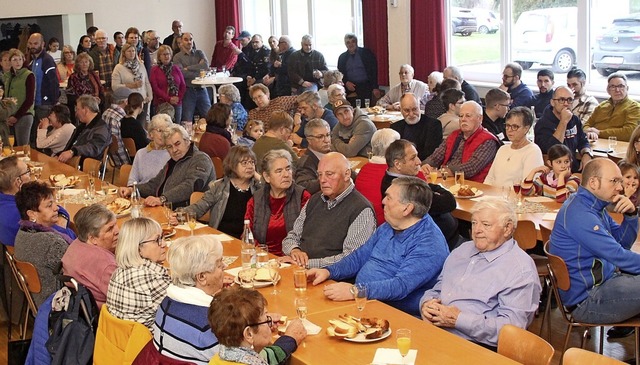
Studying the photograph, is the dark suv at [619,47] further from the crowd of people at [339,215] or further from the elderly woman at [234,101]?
the elderly woman at [234,101]

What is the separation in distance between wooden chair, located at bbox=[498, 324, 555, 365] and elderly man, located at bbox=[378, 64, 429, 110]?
7977 millimetres

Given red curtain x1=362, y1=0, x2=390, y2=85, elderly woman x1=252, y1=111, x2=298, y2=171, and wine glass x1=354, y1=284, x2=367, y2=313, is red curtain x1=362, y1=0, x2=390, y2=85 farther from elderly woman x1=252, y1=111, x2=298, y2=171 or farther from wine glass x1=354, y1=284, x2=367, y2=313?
wine glass x1=354, y1=284, x2=367, y2=313

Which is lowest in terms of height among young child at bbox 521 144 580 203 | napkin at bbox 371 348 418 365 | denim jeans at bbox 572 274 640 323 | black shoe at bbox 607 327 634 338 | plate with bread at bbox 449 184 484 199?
black shoe at bbox 607 327 634 338

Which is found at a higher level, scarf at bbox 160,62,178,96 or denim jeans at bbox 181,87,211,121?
scarf at bbox 160,62,178,96

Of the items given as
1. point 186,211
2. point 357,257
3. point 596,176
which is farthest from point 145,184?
point 596,176

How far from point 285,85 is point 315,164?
7.99m

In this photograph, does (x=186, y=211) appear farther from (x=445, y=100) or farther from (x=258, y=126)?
(x=445, y=100)

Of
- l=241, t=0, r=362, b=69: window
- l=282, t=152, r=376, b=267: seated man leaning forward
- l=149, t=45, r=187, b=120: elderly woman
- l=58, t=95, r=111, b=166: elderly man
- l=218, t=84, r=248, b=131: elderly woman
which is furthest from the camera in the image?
l=241, t=0, r=362, b=69: window

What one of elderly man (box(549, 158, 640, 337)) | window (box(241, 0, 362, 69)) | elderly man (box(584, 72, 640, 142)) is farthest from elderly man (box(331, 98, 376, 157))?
window (box(241, 0, 362, 69))

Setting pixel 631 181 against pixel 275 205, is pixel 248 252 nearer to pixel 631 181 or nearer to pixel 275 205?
pixel 275 205

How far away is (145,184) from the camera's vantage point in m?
7.39

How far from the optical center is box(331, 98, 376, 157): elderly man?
8.53m

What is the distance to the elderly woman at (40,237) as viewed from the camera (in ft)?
17.7

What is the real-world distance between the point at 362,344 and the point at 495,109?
16.3 feet
